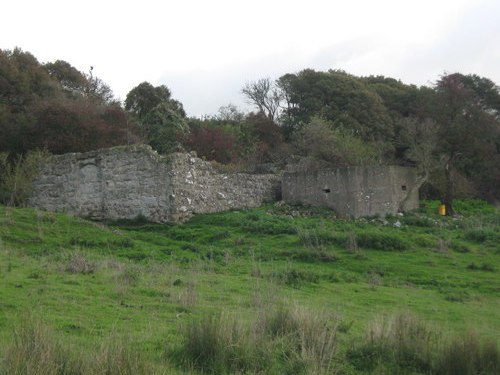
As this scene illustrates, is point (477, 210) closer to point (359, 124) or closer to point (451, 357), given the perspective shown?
point (359, 124)

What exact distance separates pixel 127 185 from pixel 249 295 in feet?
41.8

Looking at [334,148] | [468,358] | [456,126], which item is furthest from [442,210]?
[468,358]

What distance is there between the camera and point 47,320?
755cm

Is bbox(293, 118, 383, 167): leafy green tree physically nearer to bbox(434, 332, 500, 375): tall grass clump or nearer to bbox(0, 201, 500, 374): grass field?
bbox(0, 201, 500, 374): grass field

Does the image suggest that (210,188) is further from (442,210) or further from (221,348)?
(221,348)

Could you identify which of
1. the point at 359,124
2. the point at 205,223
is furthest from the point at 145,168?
the point at 359,124

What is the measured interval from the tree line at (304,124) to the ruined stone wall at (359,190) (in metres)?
1.85

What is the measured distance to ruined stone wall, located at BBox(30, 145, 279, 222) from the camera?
22.2 meters

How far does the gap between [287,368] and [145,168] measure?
54.0ft

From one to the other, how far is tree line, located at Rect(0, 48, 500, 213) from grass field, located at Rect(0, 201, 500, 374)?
20.5ft

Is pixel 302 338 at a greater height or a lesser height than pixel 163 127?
lesser

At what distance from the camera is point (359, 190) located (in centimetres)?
2428

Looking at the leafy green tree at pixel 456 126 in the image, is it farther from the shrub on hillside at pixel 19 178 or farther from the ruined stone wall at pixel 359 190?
the shrub on hillside at pixel 19 178

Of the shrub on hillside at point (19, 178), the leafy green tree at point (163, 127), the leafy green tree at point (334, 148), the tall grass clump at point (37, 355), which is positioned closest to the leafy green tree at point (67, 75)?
the leafy green tree at point (163, 127)
